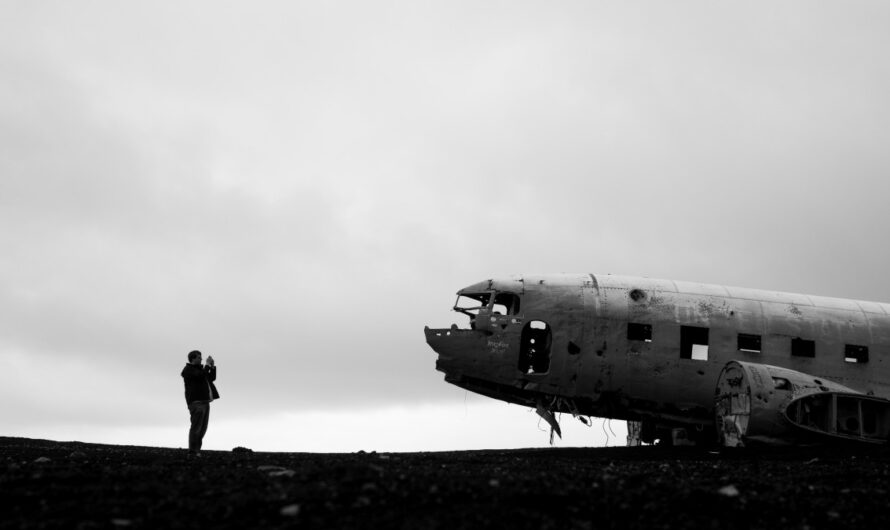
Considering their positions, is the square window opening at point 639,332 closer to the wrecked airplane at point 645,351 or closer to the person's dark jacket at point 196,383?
the wrecked airplane at point 645,351

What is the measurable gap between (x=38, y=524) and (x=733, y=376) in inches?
635

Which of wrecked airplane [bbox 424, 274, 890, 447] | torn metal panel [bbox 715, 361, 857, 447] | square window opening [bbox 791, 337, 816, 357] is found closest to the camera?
torn metal panel [bbox 715, 361, 857, 447]

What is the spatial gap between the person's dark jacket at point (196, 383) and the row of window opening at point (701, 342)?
10.1m

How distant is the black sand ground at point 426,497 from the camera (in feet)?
28.3

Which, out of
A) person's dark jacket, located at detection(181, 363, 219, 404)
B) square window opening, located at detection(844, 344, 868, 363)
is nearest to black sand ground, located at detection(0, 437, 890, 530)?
person's dark jacket, located at detection(181, 363, 219, 404)

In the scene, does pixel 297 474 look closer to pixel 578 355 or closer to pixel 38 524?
pixel 38 524

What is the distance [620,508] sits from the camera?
939cm

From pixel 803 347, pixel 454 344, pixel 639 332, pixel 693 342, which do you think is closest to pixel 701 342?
pixel 693 342

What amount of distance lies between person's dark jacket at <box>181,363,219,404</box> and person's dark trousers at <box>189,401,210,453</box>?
5.7 inches

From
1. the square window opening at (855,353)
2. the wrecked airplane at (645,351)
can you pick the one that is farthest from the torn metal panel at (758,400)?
the square window opening at (855,353)

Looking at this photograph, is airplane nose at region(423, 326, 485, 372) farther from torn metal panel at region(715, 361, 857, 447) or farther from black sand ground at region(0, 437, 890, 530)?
black sand ground at region(0, 437, 890, 530)

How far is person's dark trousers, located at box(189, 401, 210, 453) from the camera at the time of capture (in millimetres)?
17891

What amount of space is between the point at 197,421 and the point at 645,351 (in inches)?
418

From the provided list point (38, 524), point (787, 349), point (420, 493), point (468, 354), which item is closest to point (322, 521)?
point (420, 493)
